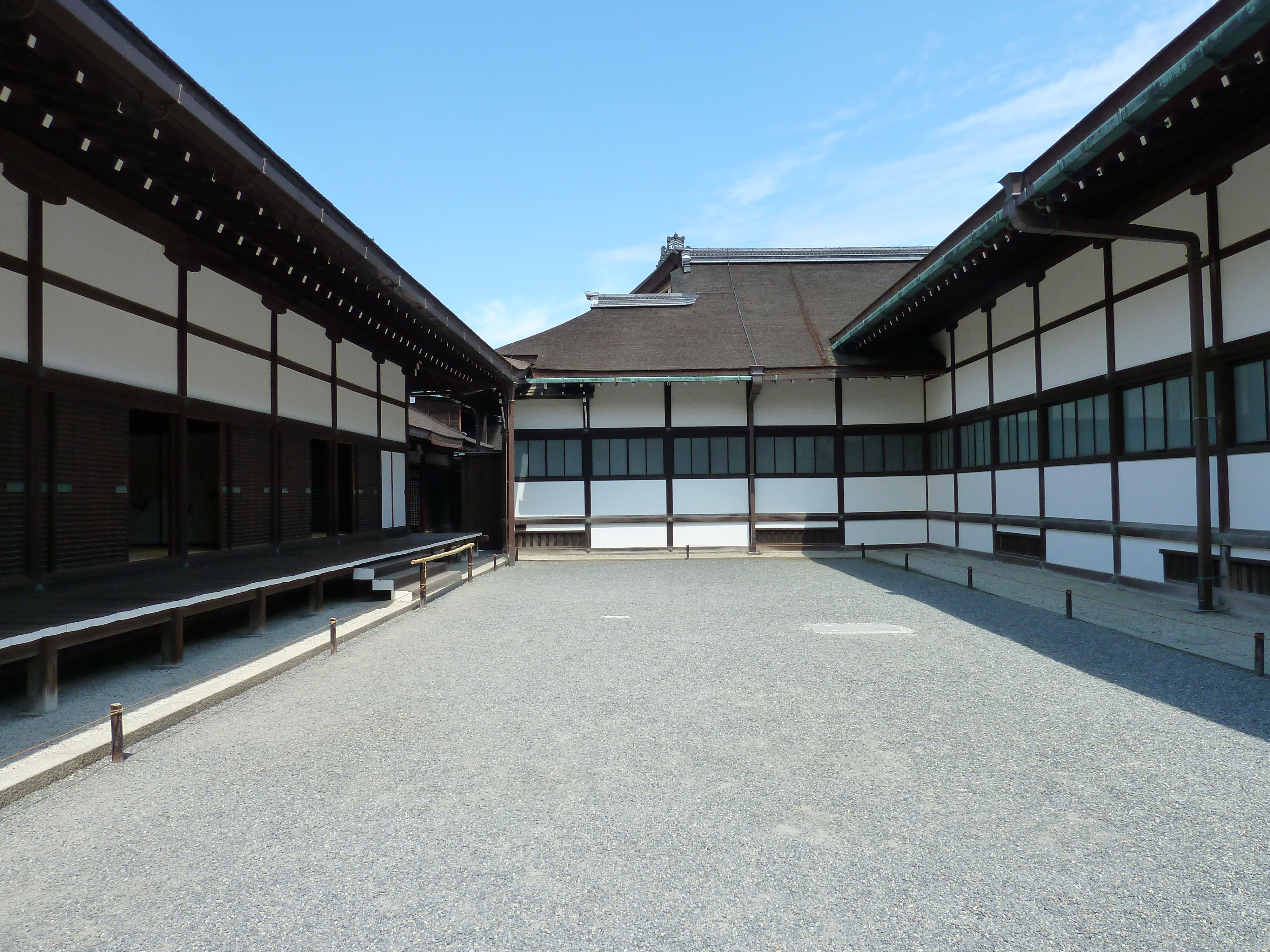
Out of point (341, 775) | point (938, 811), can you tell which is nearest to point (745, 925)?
point (938, 811)

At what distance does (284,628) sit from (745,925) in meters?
6.42

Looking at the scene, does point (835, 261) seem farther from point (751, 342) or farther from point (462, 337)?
point (462, 337)

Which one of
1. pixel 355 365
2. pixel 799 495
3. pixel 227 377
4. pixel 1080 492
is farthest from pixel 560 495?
pixel 1080 492

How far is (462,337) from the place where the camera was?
10.1 m

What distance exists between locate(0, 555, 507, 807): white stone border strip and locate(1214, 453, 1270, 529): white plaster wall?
9232 mm

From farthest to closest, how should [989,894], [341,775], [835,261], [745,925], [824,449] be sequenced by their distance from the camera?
[835,261] → [824,449] → [341,775] → [989,894] → [745,925]

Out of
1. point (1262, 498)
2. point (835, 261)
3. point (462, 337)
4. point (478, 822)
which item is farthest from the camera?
point (835, 261)

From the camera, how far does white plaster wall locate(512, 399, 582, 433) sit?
52.9 ft

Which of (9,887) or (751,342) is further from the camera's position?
(751,342)

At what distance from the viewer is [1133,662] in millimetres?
5816

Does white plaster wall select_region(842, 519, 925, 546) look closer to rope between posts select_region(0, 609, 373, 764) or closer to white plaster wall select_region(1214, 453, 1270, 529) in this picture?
white plaster wall select_region(1214, 453, 1270, 529)

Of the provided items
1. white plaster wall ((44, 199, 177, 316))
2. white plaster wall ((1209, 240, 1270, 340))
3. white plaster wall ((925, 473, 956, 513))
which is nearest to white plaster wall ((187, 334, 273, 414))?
white plaster wall ((44, 199, 177, 316))

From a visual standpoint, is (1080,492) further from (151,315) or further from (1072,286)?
(151,315)

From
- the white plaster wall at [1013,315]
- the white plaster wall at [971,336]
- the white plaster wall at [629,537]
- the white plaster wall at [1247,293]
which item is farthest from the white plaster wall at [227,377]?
the white plaster wall at [971,336]
